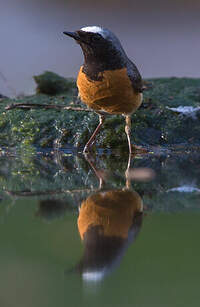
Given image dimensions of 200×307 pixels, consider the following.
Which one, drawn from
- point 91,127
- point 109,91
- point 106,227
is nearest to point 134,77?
point 109,91

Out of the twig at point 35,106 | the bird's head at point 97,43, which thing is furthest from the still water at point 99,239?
the twig at point 35,106

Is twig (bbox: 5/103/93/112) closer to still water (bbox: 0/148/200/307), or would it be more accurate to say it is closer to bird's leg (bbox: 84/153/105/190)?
bird's leg (bbox: 84/153/105/190)

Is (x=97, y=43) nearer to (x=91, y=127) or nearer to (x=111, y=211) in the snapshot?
(x=91, y=127)

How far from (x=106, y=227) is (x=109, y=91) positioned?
268 cm

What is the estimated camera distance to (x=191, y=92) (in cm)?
732

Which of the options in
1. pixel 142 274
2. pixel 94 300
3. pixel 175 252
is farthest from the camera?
pixel 175 252

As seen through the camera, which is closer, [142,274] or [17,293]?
[17,293]

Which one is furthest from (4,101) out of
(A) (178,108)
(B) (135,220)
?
(B) (135,220)

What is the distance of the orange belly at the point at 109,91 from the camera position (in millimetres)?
4379

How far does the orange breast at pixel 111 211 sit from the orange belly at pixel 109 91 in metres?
1.89

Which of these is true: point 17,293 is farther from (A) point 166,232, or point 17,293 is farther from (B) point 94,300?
(A) point 166,232

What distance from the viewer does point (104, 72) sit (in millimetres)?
4363

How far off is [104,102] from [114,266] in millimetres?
3240

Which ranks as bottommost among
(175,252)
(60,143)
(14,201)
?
(60,143)
